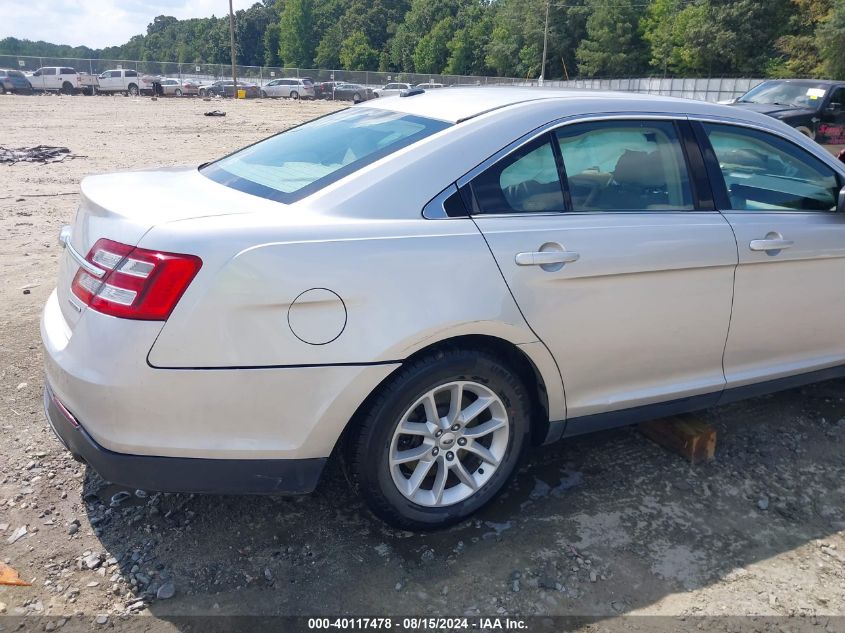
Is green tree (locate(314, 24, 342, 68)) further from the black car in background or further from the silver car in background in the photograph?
the silver car in background

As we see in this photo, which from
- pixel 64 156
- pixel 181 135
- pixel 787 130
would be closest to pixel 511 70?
pixel 181 135

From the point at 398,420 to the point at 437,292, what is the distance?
0.49 metres

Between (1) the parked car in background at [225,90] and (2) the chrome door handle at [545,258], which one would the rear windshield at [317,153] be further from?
(1) the parked car in background at [225,90]

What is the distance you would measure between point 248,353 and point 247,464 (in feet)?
1.32

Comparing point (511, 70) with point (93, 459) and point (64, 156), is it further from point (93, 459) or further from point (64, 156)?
point (93, 459)

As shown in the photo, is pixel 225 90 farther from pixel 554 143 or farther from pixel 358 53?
pixel 358 53

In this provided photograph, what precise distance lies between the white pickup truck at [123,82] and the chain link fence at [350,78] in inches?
101

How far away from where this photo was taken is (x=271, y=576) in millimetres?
2629

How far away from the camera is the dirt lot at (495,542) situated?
2.54 meters

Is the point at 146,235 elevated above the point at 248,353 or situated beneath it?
elevated above

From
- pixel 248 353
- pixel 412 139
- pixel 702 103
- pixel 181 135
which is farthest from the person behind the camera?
pixel 181 135

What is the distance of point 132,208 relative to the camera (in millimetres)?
2572

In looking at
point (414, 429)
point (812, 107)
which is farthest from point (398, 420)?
point (812, 107)

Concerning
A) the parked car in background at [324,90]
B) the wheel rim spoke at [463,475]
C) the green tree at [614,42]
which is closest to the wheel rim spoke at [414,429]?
the wheel rim spoke at [463,475]
